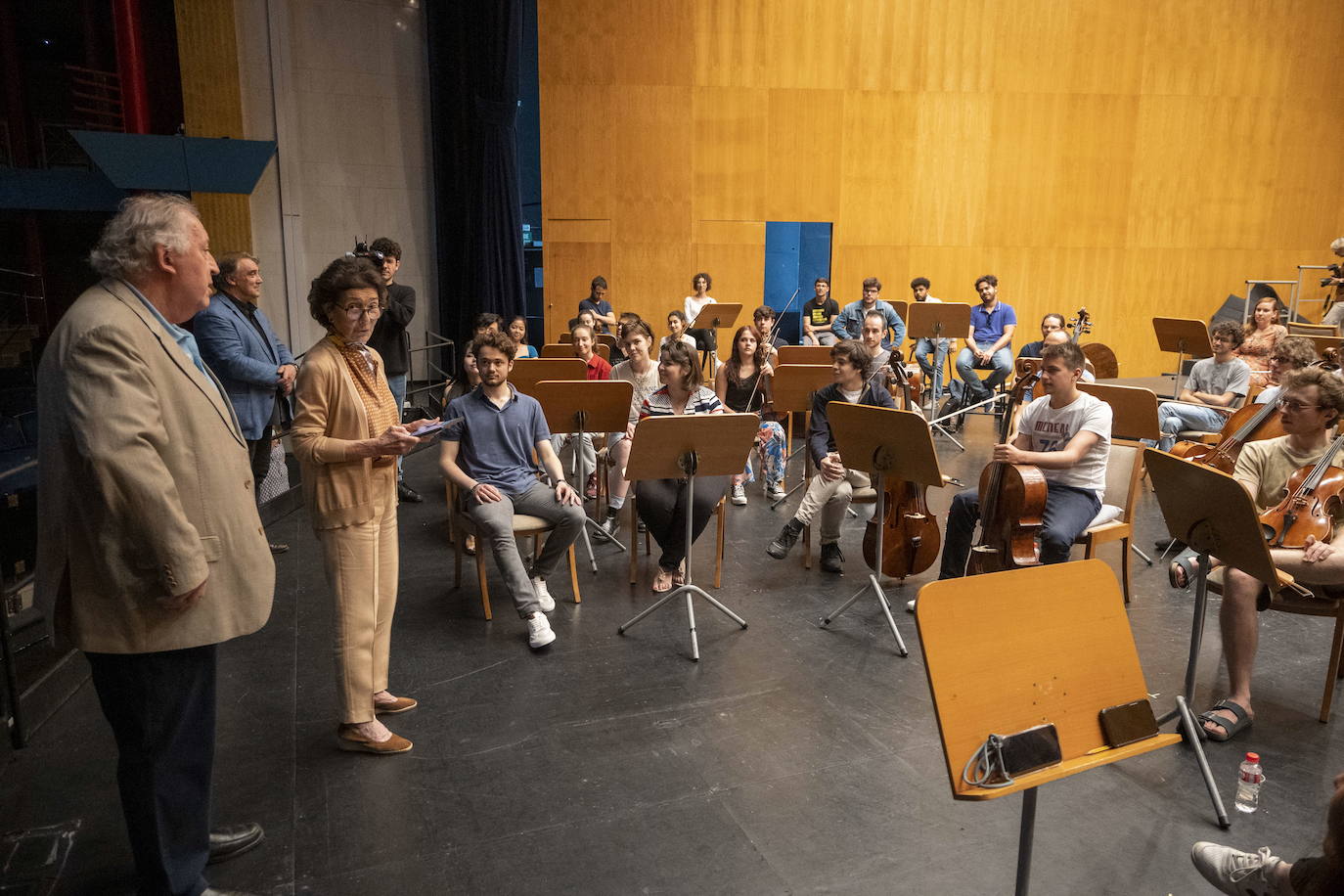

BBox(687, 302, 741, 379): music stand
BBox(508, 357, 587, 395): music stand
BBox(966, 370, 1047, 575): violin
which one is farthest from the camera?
BBox(687, 302, 741, 379): music stand

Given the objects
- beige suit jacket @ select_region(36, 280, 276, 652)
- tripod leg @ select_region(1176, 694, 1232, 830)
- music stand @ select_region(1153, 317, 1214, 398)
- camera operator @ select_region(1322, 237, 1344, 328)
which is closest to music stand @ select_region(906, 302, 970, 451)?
music stand @ select_region(1153, 317, 1214, 398)

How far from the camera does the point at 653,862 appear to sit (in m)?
2.45

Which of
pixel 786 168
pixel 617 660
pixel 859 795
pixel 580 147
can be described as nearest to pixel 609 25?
pixel 580 147

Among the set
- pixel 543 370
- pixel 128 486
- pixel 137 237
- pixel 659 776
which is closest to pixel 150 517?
pixel 128 486

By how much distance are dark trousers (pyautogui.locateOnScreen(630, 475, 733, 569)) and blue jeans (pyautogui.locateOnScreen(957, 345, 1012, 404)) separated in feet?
17.0

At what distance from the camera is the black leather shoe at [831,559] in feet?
15.6

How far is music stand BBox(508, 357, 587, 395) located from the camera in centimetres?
534

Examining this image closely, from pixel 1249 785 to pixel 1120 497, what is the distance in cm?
183

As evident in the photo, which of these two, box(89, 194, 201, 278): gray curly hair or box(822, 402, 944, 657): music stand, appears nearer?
box(89, 194, 201, 278): gray curly hair

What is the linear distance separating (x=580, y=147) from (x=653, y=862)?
921 centimetres

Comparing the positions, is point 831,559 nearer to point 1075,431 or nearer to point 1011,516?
point 1011,516

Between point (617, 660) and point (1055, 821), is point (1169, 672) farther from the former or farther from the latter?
point (617, 660)

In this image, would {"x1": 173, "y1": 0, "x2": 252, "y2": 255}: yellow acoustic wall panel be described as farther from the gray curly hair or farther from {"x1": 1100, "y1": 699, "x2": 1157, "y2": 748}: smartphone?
{"x1": 1100, "y1": 699, "x2": 1157, "y2": 748}: smartphone

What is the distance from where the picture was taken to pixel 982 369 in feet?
29.0
